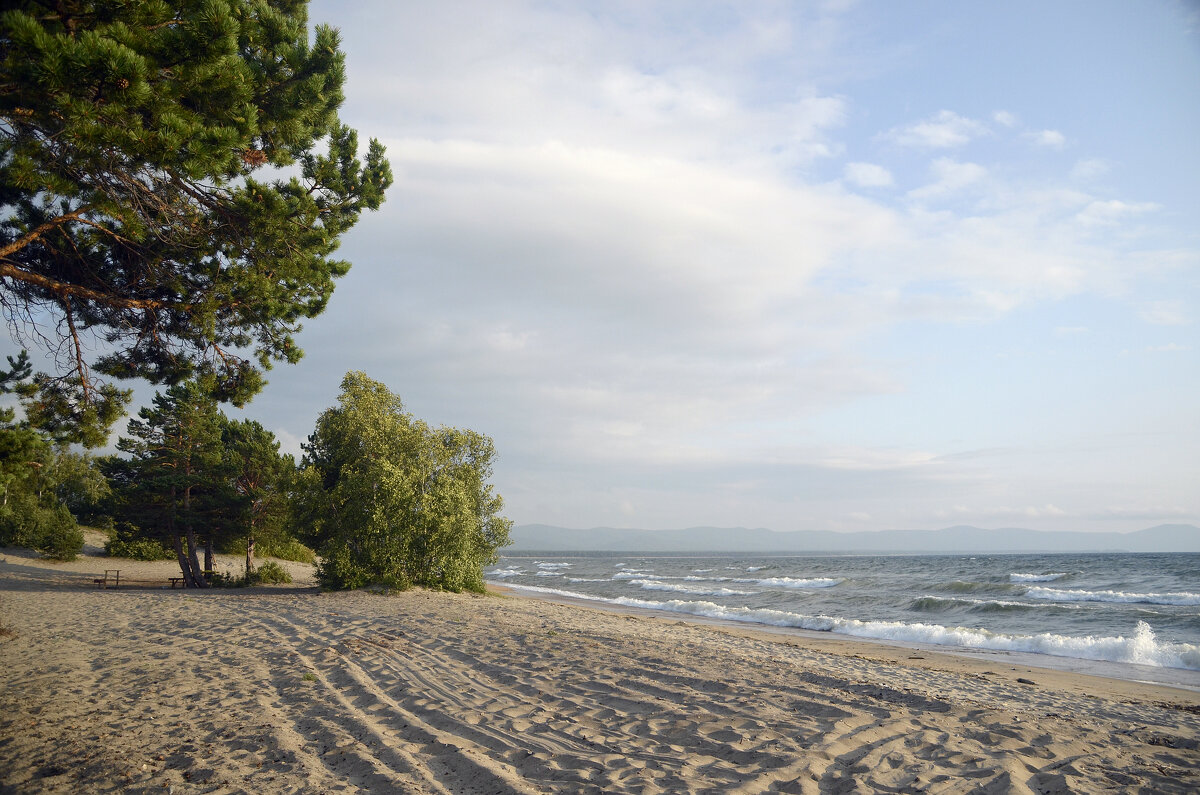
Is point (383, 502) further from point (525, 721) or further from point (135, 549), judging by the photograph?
point (135, 549)

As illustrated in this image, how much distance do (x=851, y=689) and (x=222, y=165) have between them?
944 centimetres

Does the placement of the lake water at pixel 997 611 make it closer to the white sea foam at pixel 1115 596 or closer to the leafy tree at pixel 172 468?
the white sea foam at pixel 1115 596

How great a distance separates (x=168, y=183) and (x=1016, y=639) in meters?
23.0

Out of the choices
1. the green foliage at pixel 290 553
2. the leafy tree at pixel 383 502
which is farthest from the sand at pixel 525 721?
the green foliage at pixel 290 553

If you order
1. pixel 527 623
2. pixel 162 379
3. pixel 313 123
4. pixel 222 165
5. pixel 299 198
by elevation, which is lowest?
pixel 527 623

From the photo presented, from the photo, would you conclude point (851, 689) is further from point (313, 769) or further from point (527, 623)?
point (527, 623)

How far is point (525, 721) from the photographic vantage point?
646 cm

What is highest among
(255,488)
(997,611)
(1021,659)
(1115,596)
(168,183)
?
(168,183)

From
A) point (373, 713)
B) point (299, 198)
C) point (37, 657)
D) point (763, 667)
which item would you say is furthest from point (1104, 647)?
point (37, 657)

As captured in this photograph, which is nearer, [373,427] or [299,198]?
[299,198]

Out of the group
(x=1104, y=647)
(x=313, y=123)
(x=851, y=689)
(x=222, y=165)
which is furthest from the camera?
(x=1104, y=647)

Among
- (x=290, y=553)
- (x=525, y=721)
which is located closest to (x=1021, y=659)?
(x=525, y=721)

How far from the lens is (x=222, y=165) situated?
546 centimetres

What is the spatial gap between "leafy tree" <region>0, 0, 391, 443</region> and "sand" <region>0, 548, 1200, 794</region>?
3.91 meters
